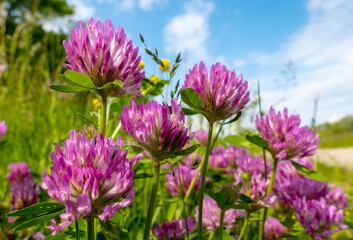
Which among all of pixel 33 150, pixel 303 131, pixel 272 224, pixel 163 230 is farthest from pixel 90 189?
pixel 33 150

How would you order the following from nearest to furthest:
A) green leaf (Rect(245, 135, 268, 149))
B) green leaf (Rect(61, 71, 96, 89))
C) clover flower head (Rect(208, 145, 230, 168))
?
green leaf (Rect(61, 71, 96, 89)) < green leaf (Rect(245, 135, 268, 149)) < clover flower head (Rect(208, 145, 230, 168))

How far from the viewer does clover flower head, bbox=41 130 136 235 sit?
1.78 ft

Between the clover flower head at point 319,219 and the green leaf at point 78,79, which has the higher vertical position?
the green leaf at point 78,79

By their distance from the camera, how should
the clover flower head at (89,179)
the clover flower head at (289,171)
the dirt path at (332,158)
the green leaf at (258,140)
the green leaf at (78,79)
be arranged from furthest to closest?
the dirt path at (332,158) < the clover flower head at (289,171) < the green leaf at (258,140) < the green leaf at (78,79) < the clover flower head at (89,179)

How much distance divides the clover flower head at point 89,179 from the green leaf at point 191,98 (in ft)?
0.77

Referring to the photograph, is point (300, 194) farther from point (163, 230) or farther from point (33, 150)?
point (33, 150)

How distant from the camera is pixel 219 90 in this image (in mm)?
765

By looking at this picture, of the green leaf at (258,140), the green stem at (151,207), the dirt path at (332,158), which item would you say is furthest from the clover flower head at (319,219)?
the dirt path at (332,158)

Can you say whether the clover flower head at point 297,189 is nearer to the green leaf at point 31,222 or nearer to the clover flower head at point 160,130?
the clover flower head at point 160,130

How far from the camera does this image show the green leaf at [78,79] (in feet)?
2.15

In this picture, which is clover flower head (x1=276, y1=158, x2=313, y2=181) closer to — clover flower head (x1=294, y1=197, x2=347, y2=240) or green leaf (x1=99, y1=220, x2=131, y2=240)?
clover flower head (x1=294, y1=197, x2=347, y2=240)

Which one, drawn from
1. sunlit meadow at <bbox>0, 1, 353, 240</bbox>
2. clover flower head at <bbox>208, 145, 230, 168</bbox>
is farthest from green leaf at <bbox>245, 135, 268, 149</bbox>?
clover flower head at <bbox>208, 145, 230, 168</bbox>

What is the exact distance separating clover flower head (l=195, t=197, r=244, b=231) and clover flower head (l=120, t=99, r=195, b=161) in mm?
551

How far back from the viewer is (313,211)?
108 cm
